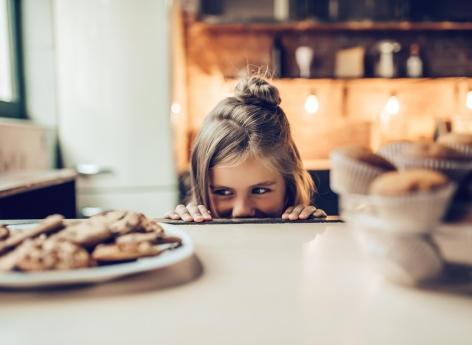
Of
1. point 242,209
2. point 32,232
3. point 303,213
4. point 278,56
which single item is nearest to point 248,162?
point 242,209

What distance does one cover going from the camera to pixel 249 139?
1354 mm

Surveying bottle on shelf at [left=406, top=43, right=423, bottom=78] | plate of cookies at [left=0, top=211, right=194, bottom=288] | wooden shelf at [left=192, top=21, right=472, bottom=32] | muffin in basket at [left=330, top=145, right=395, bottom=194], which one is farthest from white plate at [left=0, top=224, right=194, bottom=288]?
bottle on shelf at [left=406, top=43, right=423, bottom=78]

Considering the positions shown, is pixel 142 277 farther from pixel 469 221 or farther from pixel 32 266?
pixel 469 221

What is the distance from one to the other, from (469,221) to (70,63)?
2.58 meters

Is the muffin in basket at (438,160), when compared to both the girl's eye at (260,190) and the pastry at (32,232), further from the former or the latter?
the girl's eye at (260,190)

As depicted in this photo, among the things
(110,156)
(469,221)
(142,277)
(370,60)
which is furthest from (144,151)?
(469,221)

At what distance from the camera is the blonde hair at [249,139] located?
1.34m

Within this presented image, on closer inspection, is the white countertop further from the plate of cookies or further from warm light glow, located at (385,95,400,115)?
warm light glow, located at (385,95,400,115)

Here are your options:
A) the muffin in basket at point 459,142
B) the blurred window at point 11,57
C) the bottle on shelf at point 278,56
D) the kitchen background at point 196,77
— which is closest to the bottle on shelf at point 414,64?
the kitchen background at point 196,77

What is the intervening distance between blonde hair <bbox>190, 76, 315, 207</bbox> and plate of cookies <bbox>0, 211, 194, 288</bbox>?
2.41ft

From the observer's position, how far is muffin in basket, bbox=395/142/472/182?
17.8 inches

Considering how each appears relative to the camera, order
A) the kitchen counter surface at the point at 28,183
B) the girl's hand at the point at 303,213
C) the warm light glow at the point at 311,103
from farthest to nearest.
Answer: the warm light glow at the point at 311,103
the kitchen counter surface at the point at 28,183
the girl's hand at the point at 303,213

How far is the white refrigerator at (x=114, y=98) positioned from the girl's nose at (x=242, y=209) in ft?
4.70

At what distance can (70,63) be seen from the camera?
8.50 ft
